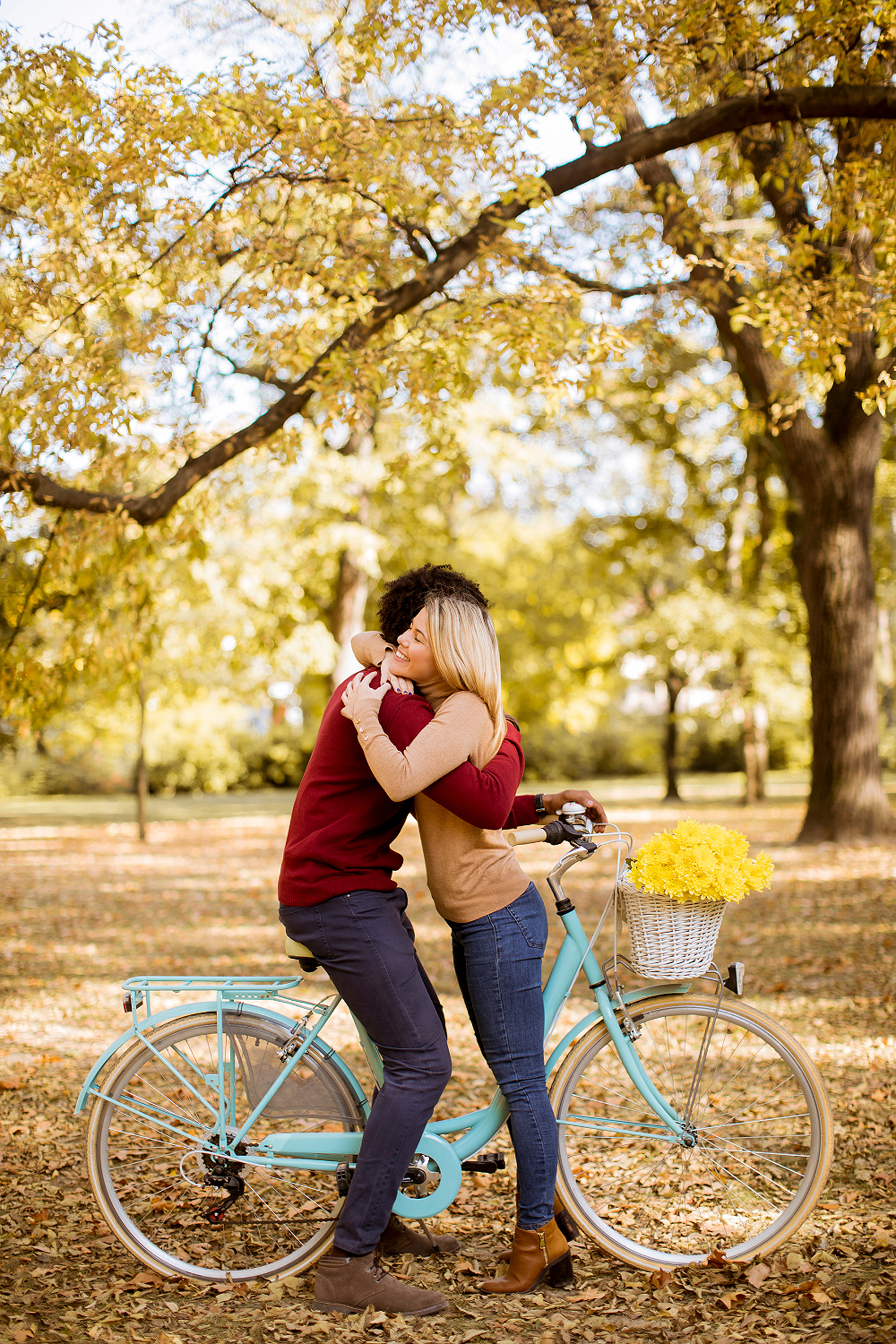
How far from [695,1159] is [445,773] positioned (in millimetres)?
2064

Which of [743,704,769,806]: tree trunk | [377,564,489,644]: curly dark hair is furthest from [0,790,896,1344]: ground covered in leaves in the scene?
[743,704,769,806]: tree trunk

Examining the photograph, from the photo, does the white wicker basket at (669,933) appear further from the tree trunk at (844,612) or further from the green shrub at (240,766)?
the green shrub at (240,766)

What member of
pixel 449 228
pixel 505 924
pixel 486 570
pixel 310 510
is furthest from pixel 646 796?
pixel 505 924

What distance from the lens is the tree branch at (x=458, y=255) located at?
5438 millimetres

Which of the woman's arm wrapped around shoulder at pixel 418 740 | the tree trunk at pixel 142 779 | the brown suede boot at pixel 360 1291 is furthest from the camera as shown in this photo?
the tree trunk at pixel 142 779

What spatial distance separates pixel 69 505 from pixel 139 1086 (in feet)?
10.0

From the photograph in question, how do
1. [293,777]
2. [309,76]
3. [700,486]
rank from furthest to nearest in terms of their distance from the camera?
[293,777] < [700,486] < [309,76]

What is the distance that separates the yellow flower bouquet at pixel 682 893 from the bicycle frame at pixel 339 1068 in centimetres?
12

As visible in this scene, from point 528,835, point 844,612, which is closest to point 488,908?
point 528,835

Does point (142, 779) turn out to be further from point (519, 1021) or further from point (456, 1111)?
point (519, 1021)

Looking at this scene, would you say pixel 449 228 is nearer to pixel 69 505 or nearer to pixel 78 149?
pixel 78 149

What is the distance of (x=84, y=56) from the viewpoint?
15.5 ft

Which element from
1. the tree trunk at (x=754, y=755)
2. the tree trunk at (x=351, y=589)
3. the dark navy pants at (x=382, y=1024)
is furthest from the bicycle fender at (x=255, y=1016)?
the tree trunk at (x=754, y=755)

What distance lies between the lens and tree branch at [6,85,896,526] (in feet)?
17.8
